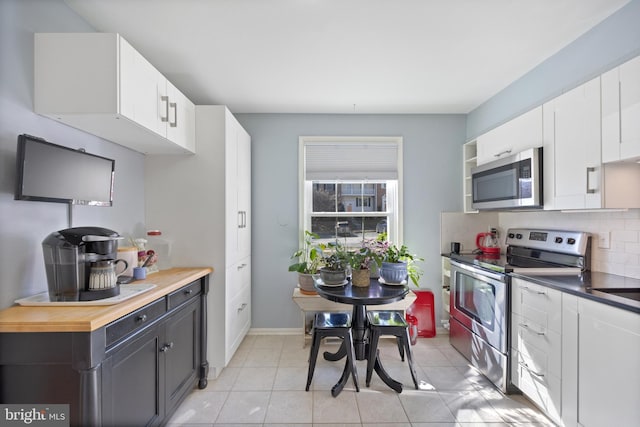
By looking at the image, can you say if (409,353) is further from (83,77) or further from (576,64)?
(83,77)

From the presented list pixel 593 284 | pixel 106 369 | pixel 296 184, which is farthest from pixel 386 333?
pixel 296 184

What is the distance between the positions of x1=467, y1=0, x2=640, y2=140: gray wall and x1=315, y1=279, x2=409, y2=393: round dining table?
6.15ft

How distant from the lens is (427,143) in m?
3.38

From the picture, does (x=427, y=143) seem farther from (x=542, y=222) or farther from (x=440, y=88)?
(x=542, y=222)

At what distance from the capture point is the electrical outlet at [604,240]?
193cm

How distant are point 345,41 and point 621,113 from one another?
5.44 feet

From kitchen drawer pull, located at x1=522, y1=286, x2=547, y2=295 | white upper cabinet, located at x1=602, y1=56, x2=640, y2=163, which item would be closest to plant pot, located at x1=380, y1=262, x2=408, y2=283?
kitchen drawer pull, located at x1=522, y1=286, x2=547, y2=295

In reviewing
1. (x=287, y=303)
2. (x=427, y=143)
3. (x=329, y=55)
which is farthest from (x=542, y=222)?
(x=287, y=303)

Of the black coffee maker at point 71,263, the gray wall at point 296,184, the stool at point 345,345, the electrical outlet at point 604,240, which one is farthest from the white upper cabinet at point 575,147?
the black coffee maker at point 71,263

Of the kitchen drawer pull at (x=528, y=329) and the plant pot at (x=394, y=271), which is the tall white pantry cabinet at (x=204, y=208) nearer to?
the plant pot at (x=394, y=271)

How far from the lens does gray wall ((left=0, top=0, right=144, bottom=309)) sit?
4.46 feet

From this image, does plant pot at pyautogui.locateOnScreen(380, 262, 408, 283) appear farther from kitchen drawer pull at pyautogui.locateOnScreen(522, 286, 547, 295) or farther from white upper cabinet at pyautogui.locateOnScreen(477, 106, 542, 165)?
white upper cabinet at pyautogui.locateOnScreen(477, 106, 542, 165)

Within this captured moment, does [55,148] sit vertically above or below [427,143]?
below

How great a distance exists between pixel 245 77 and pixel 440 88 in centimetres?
179
